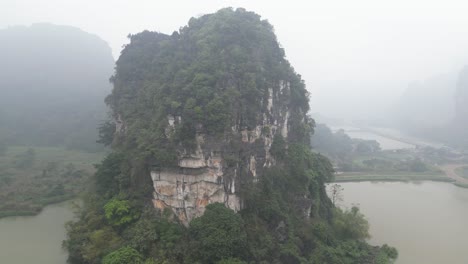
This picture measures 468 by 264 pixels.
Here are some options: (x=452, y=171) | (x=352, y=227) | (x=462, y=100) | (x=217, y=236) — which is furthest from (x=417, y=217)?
(x=462, y=100)

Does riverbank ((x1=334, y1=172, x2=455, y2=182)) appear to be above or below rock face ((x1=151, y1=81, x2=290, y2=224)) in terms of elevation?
below

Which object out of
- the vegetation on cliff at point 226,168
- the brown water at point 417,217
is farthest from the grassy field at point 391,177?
the vegetation on cliff at point 226,168

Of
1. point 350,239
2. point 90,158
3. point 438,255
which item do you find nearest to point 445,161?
point 438,255

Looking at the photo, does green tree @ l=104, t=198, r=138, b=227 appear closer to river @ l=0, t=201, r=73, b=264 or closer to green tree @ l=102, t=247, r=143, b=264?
green tree @ l=102, t=247, r=143, b=264

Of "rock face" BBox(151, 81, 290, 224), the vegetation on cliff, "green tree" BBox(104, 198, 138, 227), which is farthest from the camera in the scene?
"green tree" BBox(104, 198, 138, 227)

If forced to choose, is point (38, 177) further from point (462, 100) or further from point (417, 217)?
point (462, 100)

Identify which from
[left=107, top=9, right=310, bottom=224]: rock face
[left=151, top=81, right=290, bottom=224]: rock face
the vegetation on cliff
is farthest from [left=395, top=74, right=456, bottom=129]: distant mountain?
[left=151, top=81, right=290, bottom=224]: rock face
